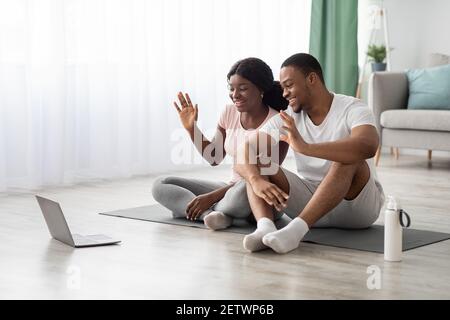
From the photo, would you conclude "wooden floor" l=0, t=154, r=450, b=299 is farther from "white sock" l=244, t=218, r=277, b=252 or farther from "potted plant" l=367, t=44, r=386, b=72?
"potted plant" l=367, t=44, r=386, b=72

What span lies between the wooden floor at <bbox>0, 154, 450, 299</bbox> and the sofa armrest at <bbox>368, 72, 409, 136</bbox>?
2163 millimetres

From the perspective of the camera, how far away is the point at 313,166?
3.49m

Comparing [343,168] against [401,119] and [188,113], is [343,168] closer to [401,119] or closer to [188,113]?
[188,113]

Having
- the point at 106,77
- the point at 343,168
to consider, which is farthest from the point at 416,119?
the point at 343,168

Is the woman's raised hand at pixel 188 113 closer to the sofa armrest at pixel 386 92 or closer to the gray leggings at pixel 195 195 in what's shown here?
the gray leggings at pixel 195 195

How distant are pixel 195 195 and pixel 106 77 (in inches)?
65.1

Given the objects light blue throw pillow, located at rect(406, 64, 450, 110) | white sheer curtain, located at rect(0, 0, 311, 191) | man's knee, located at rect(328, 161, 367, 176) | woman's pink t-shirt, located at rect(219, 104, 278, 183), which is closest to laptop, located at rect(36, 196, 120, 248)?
woman's pink t-shirt, located at rect(219, 104, 278, 183)

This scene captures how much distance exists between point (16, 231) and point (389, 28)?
15.1ft

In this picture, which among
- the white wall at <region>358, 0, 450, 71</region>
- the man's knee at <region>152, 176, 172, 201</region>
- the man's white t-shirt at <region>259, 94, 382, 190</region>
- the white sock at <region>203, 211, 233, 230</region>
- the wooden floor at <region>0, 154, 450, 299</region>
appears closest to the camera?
the wooden floor at <region>0, 154, 450, 299</region>

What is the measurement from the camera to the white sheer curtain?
15.8 ft

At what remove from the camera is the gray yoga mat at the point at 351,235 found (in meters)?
3.29

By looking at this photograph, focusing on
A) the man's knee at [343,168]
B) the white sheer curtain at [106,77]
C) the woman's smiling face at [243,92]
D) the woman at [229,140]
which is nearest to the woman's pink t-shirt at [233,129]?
the woman at [229,140]

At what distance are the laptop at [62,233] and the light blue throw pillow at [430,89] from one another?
3.44 m

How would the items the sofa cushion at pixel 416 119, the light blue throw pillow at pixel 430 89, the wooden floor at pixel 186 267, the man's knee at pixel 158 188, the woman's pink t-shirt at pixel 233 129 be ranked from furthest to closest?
1. the light blue throw pillow at pixel 430 89
2. the sofa cushion at pixel 416 119
3. the man's knee at pixel 158 188
4. the woman's pink t-shirt at pixel 233 129
5. the wooden floor at pixel 186 267
